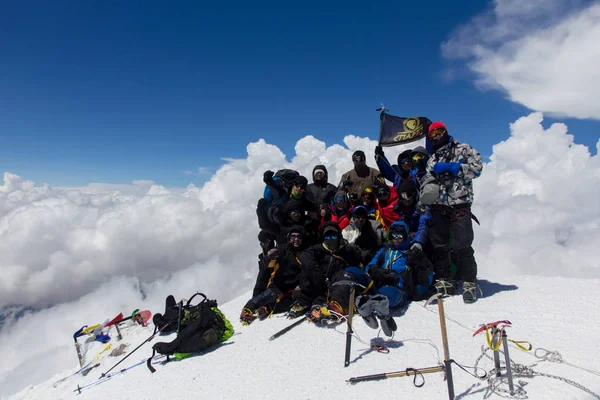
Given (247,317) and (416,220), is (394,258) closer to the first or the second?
(416,220)

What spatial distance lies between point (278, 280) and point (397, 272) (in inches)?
109

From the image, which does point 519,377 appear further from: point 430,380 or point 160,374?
point 160,374

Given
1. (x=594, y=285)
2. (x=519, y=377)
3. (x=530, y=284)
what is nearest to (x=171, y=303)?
(x=519, y=377)

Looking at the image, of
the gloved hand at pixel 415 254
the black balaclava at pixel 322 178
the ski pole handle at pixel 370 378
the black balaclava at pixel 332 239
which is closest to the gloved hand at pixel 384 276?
the gloved hand at pixel 415 254

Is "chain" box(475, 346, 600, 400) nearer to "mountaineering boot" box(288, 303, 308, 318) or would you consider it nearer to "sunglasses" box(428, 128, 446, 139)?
"mountaineering boot" box(288, 303, 308, 318)

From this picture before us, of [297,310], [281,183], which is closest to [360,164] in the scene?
[281,183]

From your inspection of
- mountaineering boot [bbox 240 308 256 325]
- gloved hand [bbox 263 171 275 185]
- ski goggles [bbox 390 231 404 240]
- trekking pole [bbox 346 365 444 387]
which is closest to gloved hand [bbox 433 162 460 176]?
ski goggles [bbox 390 231 404 240]

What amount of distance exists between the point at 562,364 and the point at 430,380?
1730 mm

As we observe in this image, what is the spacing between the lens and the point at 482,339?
4.95 metres

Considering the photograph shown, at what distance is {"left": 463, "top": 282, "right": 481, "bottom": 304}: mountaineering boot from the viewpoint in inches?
261

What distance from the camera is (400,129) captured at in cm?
1117

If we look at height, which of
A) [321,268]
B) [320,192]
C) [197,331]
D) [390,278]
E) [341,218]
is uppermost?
[320,192]

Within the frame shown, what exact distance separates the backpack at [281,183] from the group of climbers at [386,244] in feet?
2.57

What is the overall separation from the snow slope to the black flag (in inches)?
219
